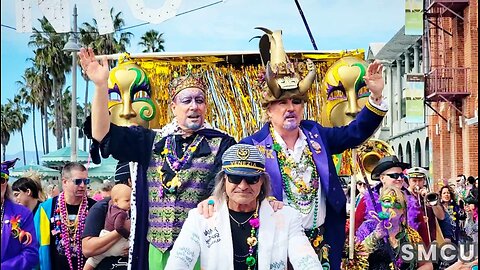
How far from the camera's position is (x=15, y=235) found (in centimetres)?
567

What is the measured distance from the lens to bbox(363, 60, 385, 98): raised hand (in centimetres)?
564

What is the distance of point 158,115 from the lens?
7.38 m

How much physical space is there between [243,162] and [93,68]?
139 cm

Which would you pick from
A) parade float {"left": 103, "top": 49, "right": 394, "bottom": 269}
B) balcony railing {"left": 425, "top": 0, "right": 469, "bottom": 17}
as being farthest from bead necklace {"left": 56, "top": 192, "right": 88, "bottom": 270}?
balcony railing {"left": 425, "top": 0, "right": 469, "bottom": 17}

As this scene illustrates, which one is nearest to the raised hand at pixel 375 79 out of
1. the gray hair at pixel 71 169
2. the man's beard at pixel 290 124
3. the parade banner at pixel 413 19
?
the man's beard at pixel 290 124

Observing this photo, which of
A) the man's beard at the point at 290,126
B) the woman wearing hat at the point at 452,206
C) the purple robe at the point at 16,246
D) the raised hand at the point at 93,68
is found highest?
the raised hand at the point at 93,68

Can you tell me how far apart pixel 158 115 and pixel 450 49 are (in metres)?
20.4

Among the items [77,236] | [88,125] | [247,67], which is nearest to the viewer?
[88,125]

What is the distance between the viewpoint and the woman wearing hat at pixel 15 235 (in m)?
5.64

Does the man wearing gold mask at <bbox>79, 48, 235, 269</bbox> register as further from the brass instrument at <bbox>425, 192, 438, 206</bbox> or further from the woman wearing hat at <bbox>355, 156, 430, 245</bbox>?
the brass instrument at <bbox>425, 192, 438, 206</bbox>

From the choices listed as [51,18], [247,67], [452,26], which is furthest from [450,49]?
[51,18]

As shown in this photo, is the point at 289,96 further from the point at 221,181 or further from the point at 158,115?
the point at 158,115

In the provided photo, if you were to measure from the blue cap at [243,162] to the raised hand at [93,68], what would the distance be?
1.19m

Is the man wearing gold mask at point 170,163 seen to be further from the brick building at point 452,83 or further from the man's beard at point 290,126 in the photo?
the brick building at point 452,83
